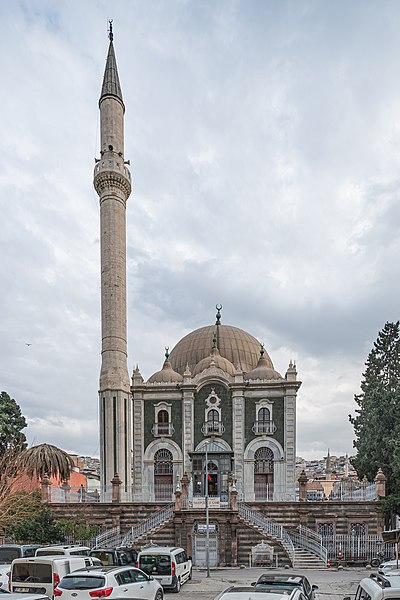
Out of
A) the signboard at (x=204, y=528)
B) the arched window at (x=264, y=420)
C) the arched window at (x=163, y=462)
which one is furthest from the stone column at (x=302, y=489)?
the arched window at (x=163, y=462)

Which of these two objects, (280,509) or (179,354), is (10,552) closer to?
(280,509)

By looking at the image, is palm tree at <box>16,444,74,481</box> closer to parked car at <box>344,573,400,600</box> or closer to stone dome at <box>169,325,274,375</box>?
stone dome at <box>169,325,274,375</box>

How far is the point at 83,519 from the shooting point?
124 ft

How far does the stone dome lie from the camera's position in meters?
53.7

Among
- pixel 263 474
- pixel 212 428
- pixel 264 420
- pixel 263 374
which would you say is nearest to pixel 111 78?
pixel 263 374

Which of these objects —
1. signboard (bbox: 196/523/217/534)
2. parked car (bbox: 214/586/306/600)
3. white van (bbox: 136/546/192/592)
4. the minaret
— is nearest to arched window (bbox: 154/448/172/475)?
the minaret

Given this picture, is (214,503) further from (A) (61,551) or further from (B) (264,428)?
(A) (61,551)

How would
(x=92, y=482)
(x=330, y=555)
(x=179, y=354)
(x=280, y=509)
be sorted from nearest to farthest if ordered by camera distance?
1. (x=330, y=555)
2. (x=280, y=509)
3. (x=179, y=354)
4. (x=92, y=482)

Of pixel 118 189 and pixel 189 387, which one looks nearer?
pixel 189 387

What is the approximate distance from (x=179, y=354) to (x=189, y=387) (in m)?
8.49

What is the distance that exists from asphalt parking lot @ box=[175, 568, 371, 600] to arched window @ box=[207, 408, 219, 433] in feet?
47.7

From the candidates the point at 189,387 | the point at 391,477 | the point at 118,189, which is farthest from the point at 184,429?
the point at 118,189

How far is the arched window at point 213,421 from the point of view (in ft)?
152

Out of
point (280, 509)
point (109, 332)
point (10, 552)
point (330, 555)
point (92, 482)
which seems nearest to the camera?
point (10, 552)
